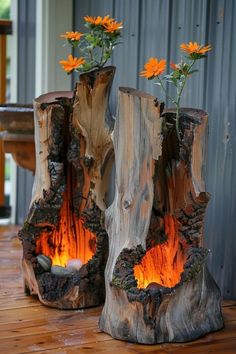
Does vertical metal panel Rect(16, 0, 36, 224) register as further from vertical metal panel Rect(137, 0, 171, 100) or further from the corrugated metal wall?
the corrugated metal wall

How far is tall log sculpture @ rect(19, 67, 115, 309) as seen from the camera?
286cm

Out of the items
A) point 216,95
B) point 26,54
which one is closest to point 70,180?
point 216,95

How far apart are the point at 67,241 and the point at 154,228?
1.99 feet

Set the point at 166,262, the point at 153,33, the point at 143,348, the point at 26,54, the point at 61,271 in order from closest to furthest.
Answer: the point at 143,348 < the point at 166,262 < the point at 61,271 < the point at 153,33 < the point at 26,54

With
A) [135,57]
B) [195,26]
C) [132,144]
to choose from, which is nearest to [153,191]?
[132,144]

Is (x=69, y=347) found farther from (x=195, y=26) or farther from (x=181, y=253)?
(x=195, y=26)

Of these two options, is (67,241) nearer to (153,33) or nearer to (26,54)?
(153,33)

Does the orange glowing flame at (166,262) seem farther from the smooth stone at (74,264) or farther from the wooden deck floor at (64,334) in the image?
the smooth stone at (74,264)

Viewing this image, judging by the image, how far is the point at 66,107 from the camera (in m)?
2.89

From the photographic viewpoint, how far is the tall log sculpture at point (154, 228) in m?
2.47

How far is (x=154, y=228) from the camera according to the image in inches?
104

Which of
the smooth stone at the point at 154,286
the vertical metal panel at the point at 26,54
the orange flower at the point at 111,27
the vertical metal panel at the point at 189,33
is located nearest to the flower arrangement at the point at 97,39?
the orange flower at the point at 111,27

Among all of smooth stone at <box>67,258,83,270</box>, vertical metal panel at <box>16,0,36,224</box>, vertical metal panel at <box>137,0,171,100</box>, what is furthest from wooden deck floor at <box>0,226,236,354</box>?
vertical metal panel at <box>16,0,36,224</box>

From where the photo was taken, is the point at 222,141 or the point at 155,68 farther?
the point at 222,141
